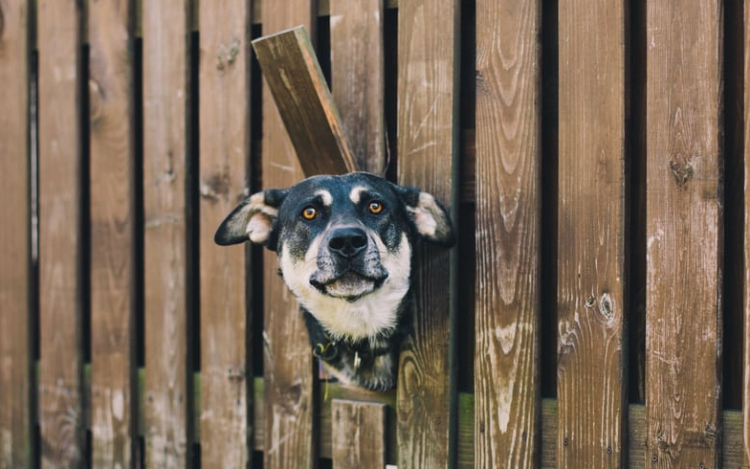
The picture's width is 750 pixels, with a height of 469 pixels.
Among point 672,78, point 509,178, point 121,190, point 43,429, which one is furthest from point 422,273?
point 43,429

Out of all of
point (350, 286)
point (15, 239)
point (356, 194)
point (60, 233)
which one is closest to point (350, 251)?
point (350, 286)

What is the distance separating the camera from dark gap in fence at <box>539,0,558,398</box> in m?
2.98

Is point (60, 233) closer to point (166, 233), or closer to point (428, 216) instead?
point (166, 233)

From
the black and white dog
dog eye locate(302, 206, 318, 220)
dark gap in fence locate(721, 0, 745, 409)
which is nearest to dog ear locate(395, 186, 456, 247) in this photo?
the black and white dog

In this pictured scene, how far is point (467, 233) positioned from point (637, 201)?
0.68 m

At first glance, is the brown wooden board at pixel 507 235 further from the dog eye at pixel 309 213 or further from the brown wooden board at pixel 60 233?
the brown wooden board at pixel 60 233

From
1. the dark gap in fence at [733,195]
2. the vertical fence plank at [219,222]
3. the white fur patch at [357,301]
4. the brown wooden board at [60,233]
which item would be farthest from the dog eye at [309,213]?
the dark gap in fence at [733,195]

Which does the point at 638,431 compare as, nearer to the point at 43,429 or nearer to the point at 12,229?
the point at 43,429

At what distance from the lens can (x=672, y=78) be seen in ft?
8.61

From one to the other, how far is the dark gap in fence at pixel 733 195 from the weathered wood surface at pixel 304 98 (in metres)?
1.40

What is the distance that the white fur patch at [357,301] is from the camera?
295 centimetres

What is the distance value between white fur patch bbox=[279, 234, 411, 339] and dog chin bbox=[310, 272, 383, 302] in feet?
0.22

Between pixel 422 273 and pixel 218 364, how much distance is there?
3.35 ft

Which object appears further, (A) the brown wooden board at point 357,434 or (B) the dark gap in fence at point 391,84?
(B) the dark gap in fence at point 391,84
